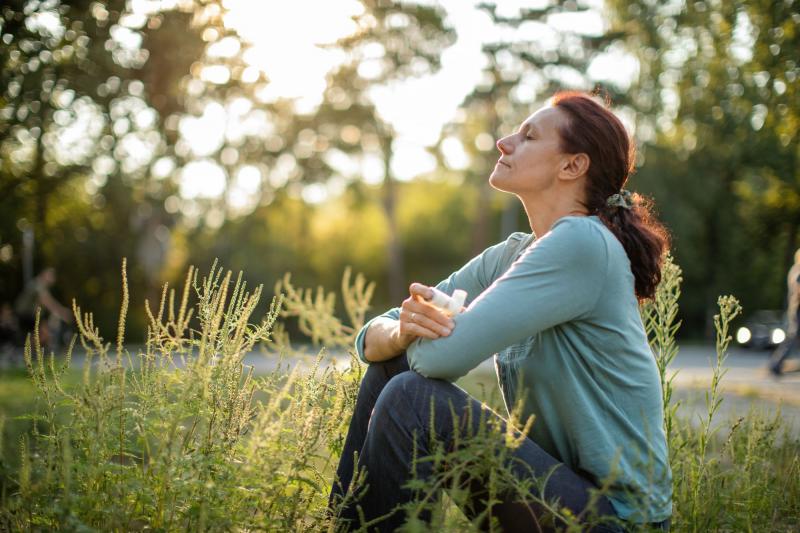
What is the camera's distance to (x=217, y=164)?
23.4 m

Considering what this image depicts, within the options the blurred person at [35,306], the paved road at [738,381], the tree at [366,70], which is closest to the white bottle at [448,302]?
the paved road at [738,381]

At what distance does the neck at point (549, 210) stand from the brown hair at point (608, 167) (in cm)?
4

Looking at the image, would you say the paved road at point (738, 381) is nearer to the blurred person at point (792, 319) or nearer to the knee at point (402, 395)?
the blurred person at point (792, 319)

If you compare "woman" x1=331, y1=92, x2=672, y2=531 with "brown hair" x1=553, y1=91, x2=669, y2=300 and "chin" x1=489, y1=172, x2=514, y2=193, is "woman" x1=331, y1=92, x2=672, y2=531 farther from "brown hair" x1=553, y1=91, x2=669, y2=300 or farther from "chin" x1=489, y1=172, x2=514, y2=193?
"chin" x1=489, y1=172, x2=514, y2=193

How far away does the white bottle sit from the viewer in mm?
2297

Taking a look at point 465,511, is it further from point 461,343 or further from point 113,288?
point 113,288

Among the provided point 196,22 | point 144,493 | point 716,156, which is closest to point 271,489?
point 144,493

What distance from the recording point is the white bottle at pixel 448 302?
2297 mm

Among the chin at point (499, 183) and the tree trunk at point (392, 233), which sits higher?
the chin at point (499, 183)

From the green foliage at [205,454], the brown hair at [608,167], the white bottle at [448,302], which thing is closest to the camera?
the green foliage at [205,454]

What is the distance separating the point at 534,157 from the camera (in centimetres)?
260

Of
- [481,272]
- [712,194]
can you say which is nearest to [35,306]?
[481,272]

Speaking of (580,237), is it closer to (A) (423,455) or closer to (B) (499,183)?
(B) (499,183)

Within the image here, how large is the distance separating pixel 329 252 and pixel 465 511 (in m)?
28.4
